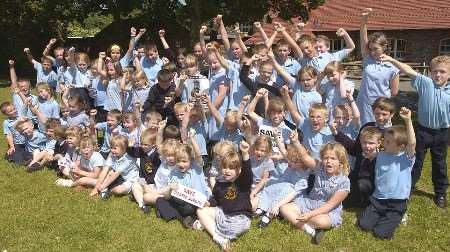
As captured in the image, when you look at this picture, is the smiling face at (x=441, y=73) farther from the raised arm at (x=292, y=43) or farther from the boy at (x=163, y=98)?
→ the boy at (x=163, y=98)

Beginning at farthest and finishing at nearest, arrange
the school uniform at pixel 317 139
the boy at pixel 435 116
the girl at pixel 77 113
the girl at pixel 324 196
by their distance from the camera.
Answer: the girl at pixel 77 113 → the school uniform at pixel 317 139 → the boy at pixel 435 116 → the girl at pixel 324 196

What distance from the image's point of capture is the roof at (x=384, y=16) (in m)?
29.8

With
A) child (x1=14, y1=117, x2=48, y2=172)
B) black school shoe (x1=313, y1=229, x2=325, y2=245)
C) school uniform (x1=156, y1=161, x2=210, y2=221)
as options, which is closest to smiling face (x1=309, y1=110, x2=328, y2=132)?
black school shoe (x1=313, y1=229, x2=325, y2=245)

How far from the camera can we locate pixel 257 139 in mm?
5859

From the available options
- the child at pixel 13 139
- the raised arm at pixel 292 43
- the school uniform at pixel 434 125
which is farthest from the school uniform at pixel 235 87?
the child at pixel 13 139

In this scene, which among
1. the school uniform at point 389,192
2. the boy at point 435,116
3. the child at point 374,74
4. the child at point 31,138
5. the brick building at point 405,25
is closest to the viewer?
the school uniform at point 389,192

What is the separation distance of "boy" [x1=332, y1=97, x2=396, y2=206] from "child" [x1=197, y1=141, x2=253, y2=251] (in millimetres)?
1471

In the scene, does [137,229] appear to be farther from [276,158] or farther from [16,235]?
[276,158]

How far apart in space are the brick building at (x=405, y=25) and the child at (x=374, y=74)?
81.6 feet

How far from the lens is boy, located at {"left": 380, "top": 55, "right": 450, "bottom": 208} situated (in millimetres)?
5762

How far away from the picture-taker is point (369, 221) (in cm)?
554

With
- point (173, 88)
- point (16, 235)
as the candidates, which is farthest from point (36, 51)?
point (16, 235)

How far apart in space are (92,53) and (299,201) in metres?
25.7

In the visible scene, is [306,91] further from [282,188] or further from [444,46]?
[444,46]
